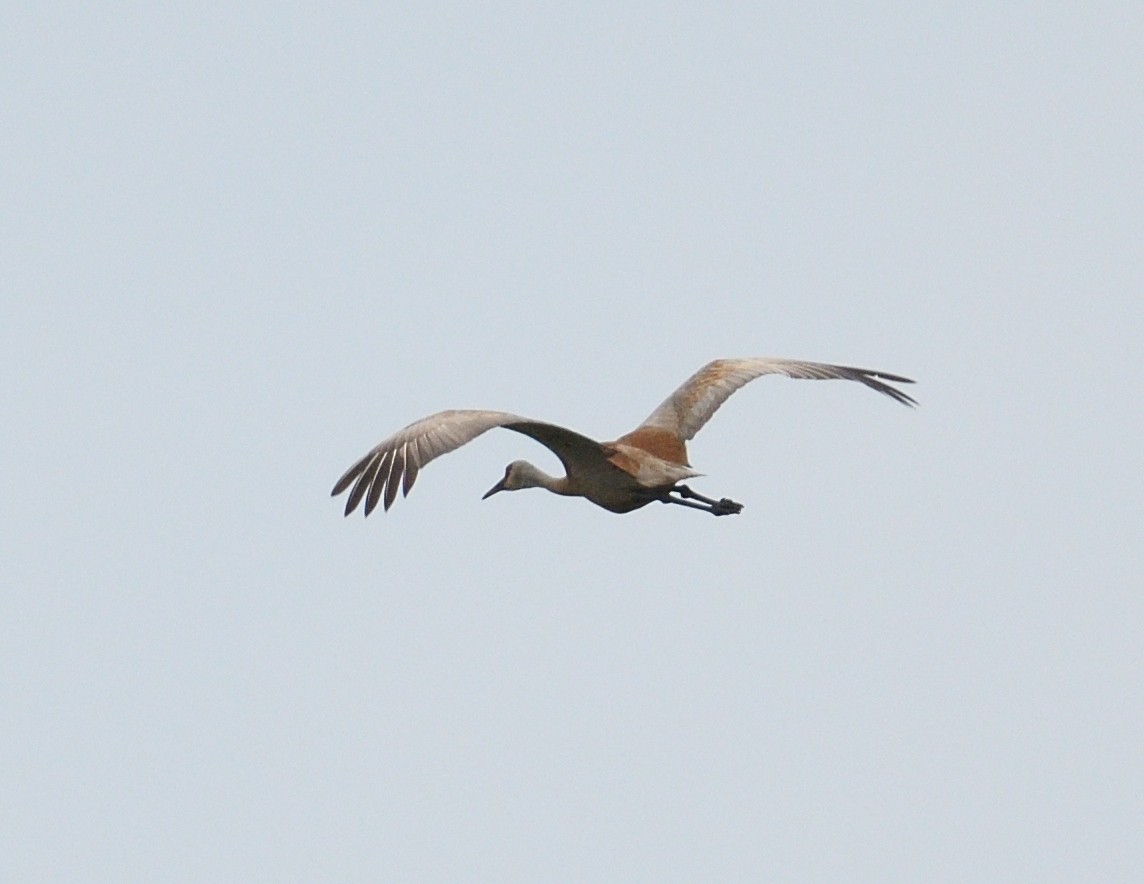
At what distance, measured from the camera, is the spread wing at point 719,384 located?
1697 centimetres

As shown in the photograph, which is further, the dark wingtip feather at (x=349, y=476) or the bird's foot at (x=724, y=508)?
the bird's foot at (x=724, y=508)

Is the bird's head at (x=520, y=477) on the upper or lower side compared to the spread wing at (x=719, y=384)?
lower

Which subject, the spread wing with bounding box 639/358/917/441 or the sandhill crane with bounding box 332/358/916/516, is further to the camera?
the spread wing with bounding box 639/358/917/441

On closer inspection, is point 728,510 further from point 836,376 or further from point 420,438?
point 420,438

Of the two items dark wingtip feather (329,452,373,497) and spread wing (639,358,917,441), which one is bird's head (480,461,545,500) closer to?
spread wing (639,358,917,441)

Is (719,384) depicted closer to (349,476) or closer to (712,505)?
(712,505)

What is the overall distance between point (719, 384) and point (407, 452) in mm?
4575

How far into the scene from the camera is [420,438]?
540 inches

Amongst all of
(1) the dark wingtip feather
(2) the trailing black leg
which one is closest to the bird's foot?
(2) the trailing black leg

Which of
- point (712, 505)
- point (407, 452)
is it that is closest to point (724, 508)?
Result: point (712, 505)

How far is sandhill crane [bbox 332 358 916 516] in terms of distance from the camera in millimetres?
13562

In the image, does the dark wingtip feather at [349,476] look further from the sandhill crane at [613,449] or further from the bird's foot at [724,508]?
the bird's foot at [724,508]

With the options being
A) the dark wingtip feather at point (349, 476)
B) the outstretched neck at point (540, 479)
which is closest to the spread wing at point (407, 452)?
the dark wingtip feather at point (349, 476)

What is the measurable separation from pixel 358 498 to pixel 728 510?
4411mm
